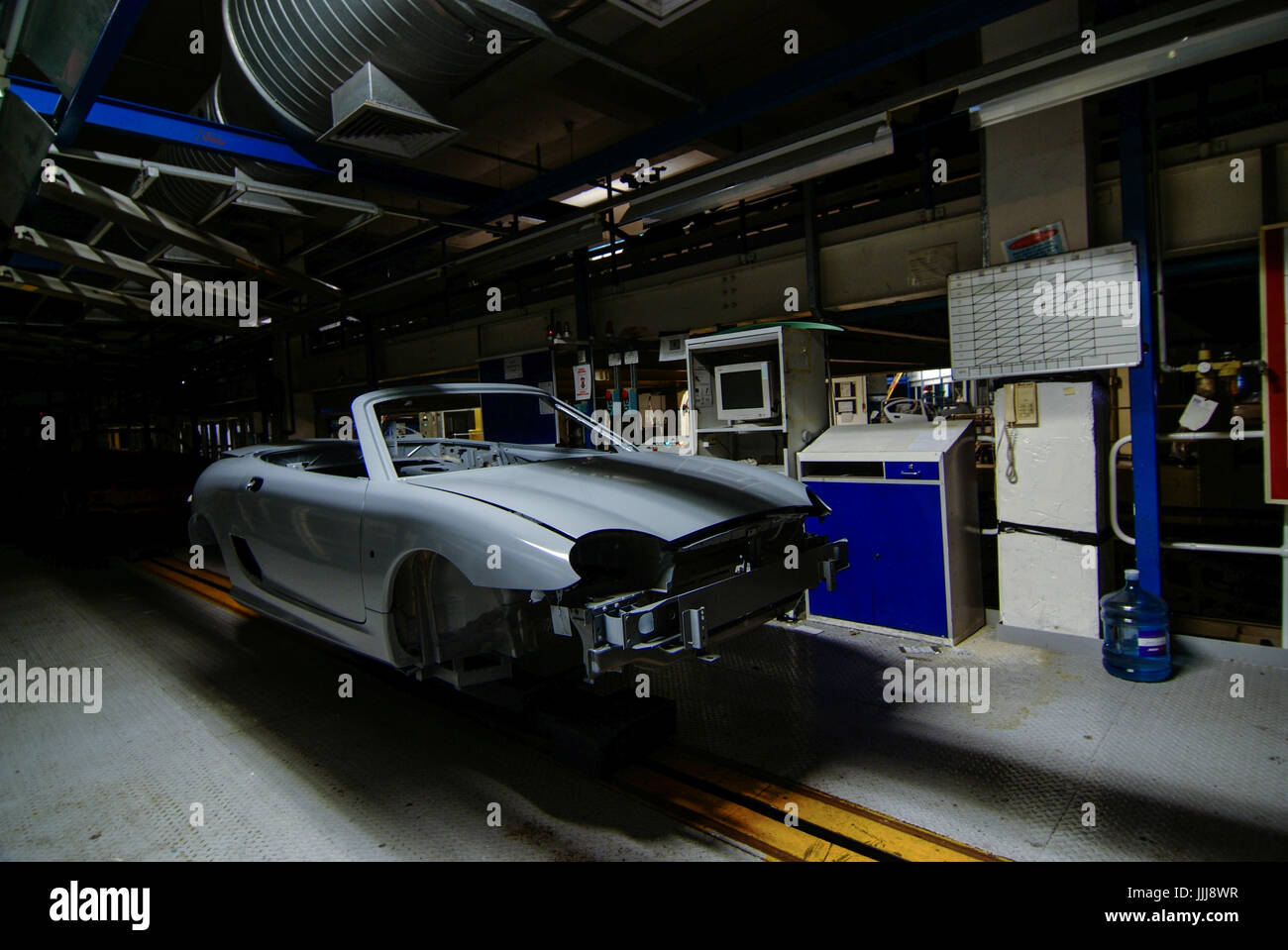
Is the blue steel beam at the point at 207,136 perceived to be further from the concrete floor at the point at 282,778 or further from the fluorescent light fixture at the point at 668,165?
the concrete floor at the point at 282,778

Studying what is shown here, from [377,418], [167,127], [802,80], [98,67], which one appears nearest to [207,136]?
[167,127]

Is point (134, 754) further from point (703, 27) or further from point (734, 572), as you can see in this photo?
point (703, 27)

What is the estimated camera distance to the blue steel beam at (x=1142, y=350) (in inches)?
133

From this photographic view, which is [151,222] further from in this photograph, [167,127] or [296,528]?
[296,528]

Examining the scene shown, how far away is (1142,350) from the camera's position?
3.36 meters

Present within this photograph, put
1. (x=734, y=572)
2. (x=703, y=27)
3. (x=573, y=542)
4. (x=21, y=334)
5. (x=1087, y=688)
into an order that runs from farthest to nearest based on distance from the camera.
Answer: (x=21, y=334) → (x=703, y=27) → (x=1087, y=688) → (x=734, y=572) → (x=573, y=542)

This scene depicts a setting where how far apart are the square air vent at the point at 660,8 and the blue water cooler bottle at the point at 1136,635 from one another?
3349 mm

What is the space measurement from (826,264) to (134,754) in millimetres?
4799

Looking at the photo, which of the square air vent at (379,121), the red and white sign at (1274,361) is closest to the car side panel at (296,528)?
the square air vent at (379,121)

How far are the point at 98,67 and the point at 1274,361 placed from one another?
5.66m

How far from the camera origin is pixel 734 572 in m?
2.64

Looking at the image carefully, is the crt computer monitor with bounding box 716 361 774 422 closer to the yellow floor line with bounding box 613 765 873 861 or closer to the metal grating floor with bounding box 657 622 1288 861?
the metal grating floor with bounding box 657 622 1288 861

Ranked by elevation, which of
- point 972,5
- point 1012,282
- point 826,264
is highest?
point 972,5

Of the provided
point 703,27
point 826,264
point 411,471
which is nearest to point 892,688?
point 411,471
